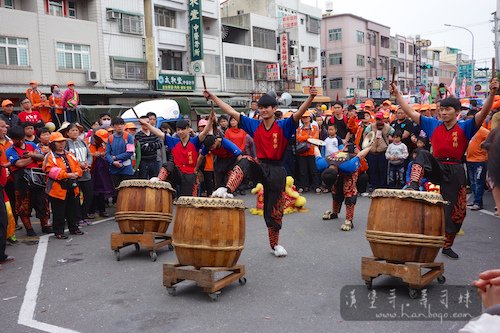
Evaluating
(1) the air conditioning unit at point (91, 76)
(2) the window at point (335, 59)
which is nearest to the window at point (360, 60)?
(2) the window at point (335, 59)

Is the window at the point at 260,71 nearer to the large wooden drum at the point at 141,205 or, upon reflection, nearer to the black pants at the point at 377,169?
the black pants at the point at 377,169

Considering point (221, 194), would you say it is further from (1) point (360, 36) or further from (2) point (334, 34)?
(1) point (360, 36)

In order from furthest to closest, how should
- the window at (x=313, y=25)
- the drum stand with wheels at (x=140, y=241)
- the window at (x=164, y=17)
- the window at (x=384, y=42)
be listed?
the window at (x=384, y=42) < the window at (x=313, y=25) < the window at (x=164, y=17) < the drum stand with wheels at (x=140, y=241)

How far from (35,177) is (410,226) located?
19.6ft

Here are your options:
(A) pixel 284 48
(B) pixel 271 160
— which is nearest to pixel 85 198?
(B) pixel 271 160

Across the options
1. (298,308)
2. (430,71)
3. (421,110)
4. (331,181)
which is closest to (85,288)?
(298,308)

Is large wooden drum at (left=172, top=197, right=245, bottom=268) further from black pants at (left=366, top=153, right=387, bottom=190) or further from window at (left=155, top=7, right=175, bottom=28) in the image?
window at (left=155, top=7, right=175, bottom=28)

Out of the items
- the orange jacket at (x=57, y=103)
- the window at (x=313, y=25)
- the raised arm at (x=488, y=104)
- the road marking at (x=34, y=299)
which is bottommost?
the road marking at (x=34, y=299)

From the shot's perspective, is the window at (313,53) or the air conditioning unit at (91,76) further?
the window at (313,53)

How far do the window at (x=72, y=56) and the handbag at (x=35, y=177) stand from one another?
15294 mm

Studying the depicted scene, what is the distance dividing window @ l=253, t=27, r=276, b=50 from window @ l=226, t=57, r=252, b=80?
6.13 ft

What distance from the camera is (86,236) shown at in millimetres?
8023

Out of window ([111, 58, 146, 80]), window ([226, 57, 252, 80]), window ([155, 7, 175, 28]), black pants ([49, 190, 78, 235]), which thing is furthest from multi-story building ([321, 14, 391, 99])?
black pants ([49, 190, 78, 235])

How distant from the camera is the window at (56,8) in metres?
21.9
